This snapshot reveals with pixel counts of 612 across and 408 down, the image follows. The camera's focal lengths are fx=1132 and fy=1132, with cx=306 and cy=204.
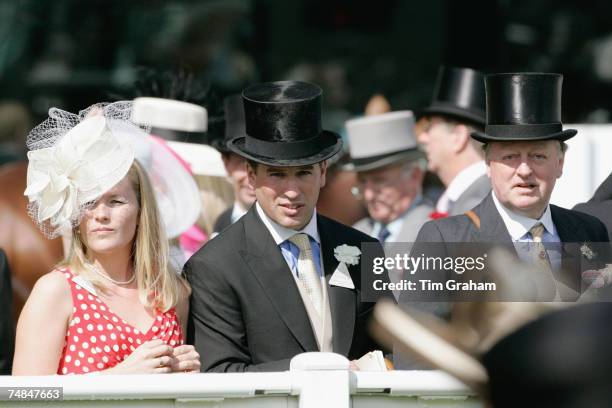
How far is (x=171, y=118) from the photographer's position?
5121 mm

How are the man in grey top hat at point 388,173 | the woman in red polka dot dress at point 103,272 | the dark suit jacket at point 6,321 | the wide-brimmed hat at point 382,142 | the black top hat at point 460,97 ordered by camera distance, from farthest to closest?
1. the wide-brimmed hat at point 382,142
2. the man in grey top hat at point 388,173
3. the black top hat at point 460,97
4. the dark suit jacket at point 6,321
5. the woman in red polka dot dress at point 103,272

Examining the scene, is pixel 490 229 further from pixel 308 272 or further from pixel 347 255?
pixel 308 272

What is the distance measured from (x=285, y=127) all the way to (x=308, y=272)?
1.58 feet

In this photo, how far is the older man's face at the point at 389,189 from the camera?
18.3 feet

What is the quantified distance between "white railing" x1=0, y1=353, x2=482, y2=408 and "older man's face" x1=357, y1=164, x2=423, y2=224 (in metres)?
3.08

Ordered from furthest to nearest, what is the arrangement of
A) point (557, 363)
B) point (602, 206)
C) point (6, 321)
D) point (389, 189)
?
point (389, 189) < point (602, 206) < point (6, 321) < point (557, 363)

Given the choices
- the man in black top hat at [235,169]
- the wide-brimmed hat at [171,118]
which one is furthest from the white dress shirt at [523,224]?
the wide-brimmed hat at [171,118]

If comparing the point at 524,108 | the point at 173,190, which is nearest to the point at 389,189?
the point at 173,190

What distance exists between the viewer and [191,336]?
3.44 m

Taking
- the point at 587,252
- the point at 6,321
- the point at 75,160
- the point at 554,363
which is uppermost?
the point at 75,160

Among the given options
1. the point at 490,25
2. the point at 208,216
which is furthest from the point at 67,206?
the point at 490,25

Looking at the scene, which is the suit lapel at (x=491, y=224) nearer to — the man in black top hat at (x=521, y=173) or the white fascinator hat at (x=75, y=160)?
the man in black top hat at (x=521, y=173)

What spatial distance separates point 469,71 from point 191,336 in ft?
8.57

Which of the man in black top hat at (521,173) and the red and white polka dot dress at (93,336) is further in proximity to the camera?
the man in black top hat at (521,173)
